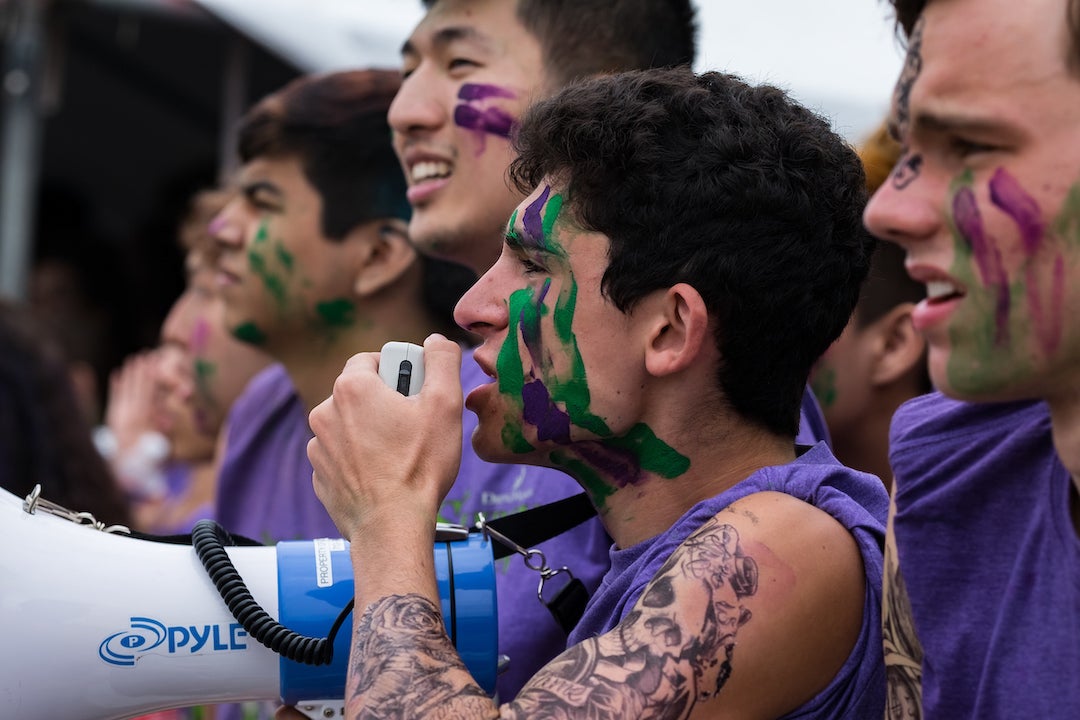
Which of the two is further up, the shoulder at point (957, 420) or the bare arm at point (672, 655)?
the shoulder at point (957, 420)

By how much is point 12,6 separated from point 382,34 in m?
1.88

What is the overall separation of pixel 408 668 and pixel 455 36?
1.95 meters

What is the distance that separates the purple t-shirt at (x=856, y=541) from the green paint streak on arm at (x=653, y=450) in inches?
3.7

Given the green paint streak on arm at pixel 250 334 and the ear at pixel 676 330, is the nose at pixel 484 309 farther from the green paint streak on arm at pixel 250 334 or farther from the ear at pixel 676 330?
the green paint streak on arm at pixel 250 334

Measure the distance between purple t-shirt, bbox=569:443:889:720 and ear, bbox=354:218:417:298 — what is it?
1823mm

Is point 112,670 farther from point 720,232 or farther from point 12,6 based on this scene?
point 12,6

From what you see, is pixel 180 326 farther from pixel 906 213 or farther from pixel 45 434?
pixel 906 213

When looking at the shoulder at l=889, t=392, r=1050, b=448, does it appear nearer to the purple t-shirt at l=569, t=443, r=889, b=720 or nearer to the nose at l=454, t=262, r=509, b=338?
the purple t-shirt at l=569, t=443, r=889, b=720

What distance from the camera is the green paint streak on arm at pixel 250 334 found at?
432cm

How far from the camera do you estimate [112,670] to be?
7.75 ft

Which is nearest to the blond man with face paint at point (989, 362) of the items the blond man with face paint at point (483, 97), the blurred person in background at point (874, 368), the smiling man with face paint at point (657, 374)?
the smiling man with face paint at point (657, 374)

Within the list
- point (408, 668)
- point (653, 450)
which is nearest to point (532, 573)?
point (653, 450)

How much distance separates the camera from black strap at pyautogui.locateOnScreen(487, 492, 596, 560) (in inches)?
106

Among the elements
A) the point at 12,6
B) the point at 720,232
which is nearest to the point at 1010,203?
the point at 720,232
